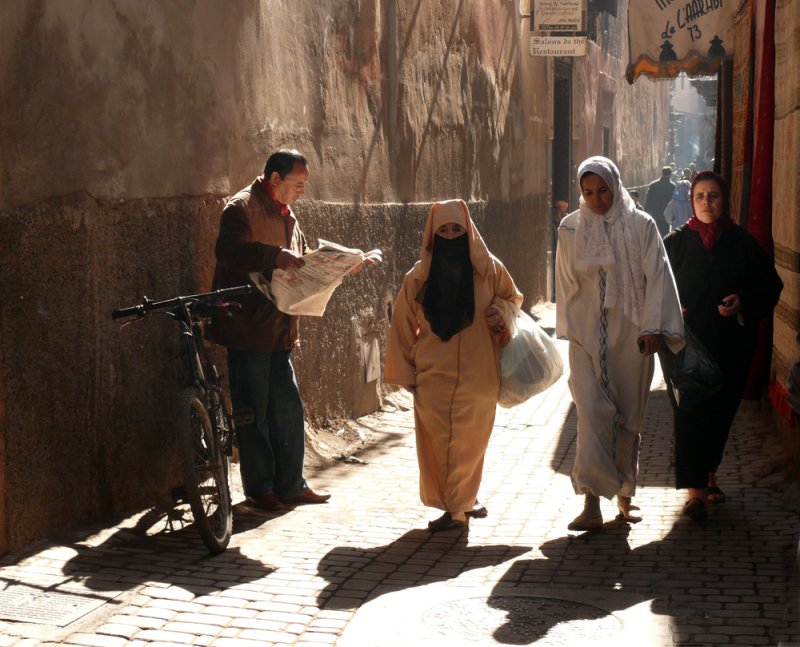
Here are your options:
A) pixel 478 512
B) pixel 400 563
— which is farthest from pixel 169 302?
pixel 478 512

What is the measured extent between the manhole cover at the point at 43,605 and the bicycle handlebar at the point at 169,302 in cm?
119

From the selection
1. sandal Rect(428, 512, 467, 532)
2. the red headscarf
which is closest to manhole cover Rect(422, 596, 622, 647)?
sandal Rect(428, 512, 467, 532)

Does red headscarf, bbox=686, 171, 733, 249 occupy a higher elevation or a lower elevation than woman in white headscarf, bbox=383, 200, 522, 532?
higher

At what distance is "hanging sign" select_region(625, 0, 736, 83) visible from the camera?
35.9 ft

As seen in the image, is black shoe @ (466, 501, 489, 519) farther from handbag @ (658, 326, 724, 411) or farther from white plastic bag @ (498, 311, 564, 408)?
handbag @ (658, 326, 724, 411)

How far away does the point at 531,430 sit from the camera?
30.2 ft

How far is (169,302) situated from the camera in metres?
5.59

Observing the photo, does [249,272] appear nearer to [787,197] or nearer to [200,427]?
[200,427]

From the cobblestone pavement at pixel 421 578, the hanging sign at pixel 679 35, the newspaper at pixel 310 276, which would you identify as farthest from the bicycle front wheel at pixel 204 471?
the hanging sign at pixel 679 35

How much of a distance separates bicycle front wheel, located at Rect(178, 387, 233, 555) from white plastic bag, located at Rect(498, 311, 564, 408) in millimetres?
1392

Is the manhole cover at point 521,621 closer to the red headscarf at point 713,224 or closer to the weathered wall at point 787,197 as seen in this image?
the red headscarf at point 713,224

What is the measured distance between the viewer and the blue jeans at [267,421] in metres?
6.47

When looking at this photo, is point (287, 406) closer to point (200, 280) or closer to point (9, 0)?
point (200, 280)

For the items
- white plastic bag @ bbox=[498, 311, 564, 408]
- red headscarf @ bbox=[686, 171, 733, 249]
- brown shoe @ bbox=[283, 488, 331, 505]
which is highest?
red headscarf @ bbox=[686, 171, 733, 249]
